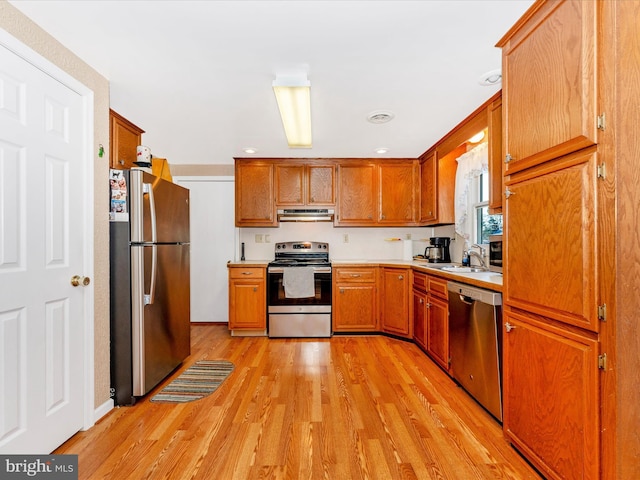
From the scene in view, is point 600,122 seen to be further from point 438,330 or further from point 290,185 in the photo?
point 290,185

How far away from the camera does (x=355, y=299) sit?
372 cm

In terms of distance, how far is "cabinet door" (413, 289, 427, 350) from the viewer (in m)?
3.11

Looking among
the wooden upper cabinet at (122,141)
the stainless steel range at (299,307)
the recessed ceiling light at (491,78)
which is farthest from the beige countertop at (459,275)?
the wooden upper cabinet at (122,141)

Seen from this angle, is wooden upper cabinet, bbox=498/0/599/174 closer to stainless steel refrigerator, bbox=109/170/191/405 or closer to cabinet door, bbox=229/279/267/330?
stainless steel refrigerator, bbox=109/170/191/405

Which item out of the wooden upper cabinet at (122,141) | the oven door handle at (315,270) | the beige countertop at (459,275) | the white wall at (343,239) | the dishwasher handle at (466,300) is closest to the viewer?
the beige countertop at (459,275)

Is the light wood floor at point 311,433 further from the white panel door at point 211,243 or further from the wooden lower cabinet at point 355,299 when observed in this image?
the white panel door at point 211,243

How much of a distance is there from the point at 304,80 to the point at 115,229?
1.65 meters

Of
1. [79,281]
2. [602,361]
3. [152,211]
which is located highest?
[152,211]

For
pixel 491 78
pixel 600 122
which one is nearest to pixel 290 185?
pixel 491 78

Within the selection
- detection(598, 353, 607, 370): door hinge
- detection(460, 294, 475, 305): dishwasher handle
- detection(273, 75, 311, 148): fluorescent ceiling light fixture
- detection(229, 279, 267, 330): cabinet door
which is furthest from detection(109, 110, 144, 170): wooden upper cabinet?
detection(598, 353, 607, 370): door hinge

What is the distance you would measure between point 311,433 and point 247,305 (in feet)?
6.76

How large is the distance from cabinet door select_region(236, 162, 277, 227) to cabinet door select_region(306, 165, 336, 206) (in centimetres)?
49

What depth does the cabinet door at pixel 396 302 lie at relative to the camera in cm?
350

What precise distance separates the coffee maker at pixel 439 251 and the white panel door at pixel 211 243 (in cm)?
264
